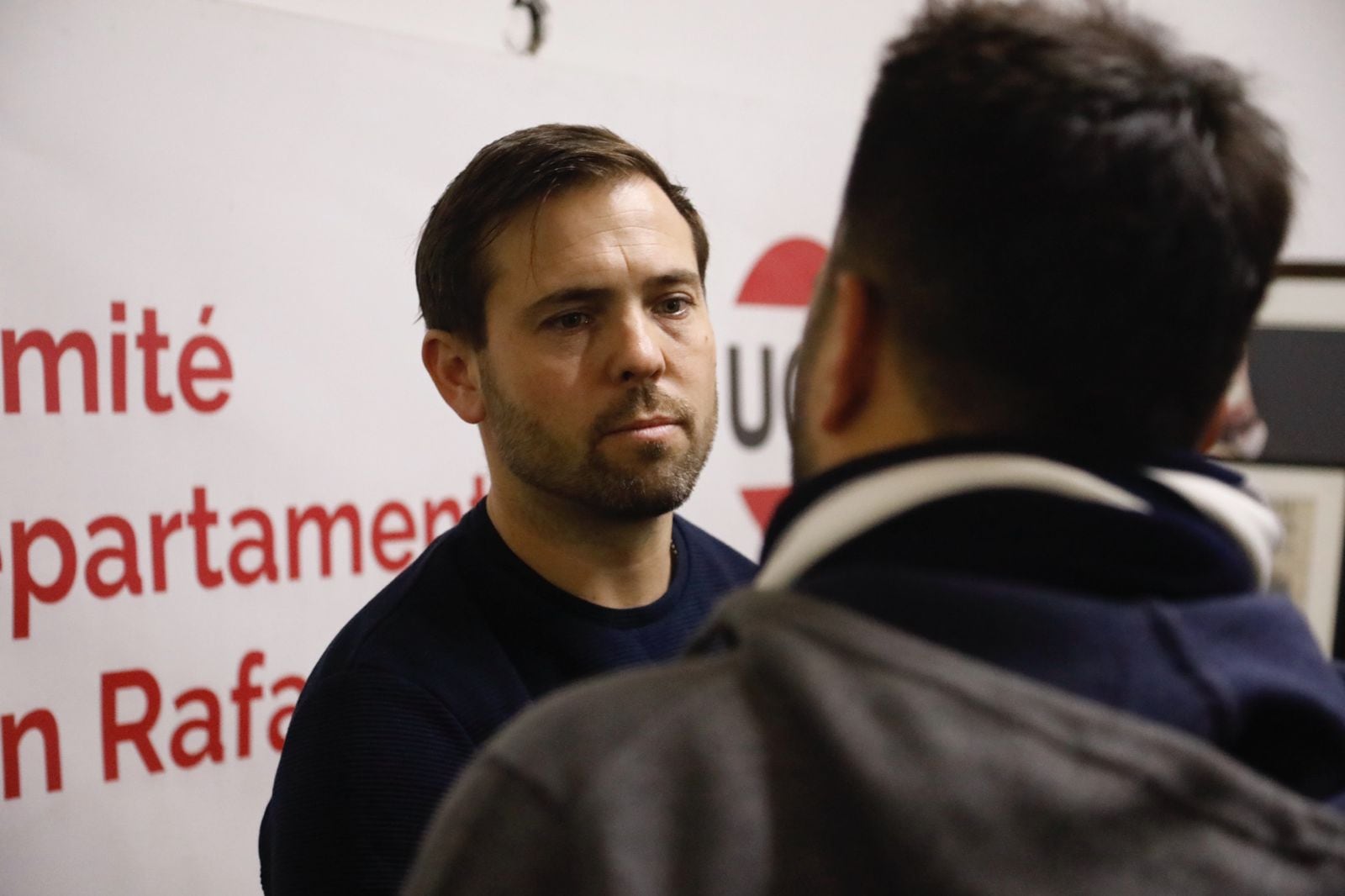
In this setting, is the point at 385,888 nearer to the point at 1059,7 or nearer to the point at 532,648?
the point at 532,648

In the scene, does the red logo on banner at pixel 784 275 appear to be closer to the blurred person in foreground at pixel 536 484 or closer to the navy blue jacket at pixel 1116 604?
the blurred person in foreground at pixel 536 484

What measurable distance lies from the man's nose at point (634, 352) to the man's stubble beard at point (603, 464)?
0.02 meters

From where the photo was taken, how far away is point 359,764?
3.02 feet

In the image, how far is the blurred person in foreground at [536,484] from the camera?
0.95 metres

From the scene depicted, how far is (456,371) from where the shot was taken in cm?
128

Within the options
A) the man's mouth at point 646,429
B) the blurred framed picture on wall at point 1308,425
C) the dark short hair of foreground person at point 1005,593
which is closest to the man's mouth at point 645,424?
the man's mouth at point 646,429

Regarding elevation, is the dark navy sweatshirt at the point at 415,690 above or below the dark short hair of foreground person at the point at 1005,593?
below

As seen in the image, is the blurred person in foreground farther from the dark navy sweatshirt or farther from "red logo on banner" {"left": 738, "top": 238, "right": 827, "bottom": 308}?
"red logo on banner" {"left": 738, "top": 238, "right": 827, "bottom": 308}

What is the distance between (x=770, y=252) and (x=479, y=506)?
3.09 ft

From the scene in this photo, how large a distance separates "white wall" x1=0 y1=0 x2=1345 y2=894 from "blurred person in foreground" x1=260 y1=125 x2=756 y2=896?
0.84 ft

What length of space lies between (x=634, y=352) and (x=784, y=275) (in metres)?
0.81

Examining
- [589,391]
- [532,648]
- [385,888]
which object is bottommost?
[385,888]

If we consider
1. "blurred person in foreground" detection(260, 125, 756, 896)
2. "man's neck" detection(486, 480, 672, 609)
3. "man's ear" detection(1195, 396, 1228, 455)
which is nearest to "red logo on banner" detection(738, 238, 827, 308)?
"blurred person in foreground" detection(260, 125, 756, 896)

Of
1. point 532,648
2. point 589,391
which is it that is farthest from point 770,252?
point 532,648
